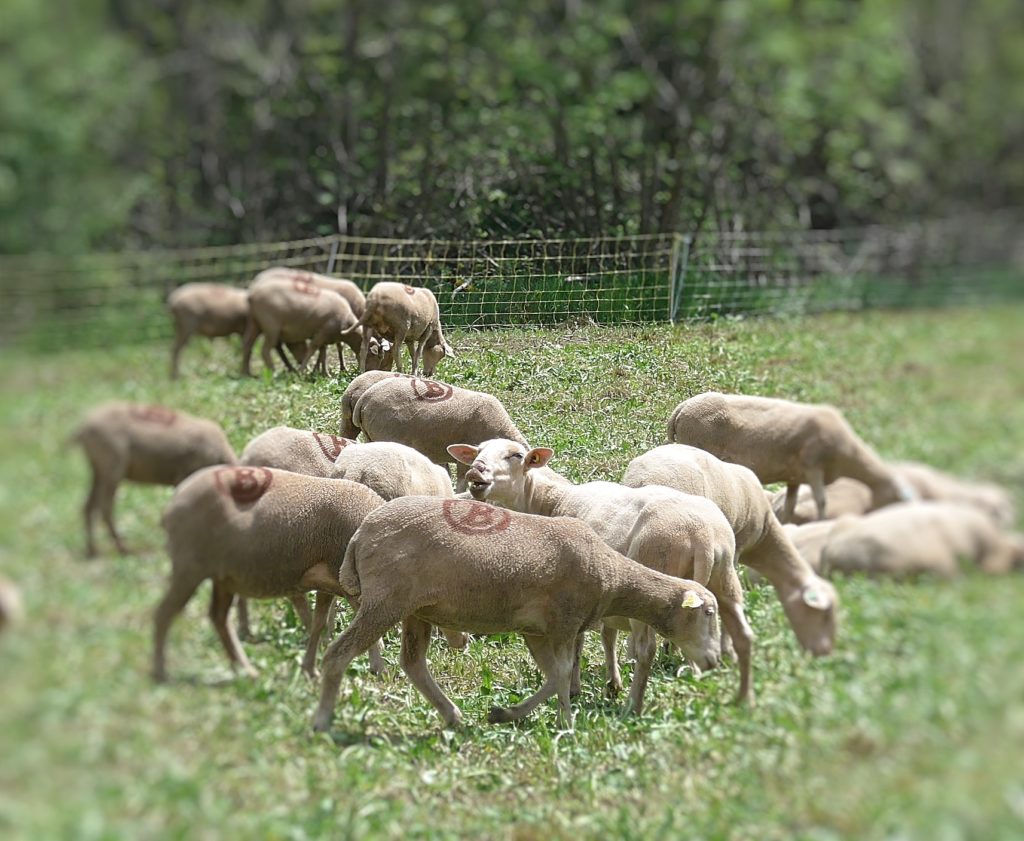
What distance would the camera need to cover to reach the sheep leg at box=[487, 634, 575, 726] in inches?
248

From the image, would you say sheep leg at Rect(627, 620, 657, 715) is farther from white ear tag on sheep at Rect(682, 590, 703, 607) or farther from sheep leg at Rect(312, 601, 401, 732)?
sheep leg at Rect(312, 601, 401, 732)

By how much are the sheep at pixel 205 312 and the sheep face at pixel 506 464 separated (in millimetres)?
1359

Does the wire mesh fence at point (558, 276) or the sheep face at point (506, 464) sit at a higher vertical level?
the wire mesh fence at point (558, 276)

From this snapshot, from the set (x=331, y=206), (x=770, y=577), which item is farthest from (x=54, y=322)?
(x=331, y=206)

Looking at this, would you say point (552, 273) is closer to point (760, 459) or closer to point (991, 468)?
point (760, 459)

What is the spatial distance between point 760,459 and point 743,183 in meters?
8.28

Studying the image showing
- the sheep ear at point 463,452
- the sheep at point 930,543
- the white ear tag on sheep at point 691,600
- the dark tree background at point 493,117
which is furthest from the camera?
the sheep ear at point 463,452

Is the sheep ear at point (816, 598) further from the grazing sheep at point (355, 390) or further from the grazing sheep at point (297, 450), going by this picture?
the grazing sheep at point (355, 390)

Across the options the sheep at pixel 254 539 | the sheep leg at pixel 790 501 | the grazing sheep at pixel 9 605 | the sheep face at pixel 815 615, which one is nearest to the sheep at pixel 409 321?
the sheep at pixel 254 539

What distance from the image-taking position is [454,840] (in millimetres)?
5328

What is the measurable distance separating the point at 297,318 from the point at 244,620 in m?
2.04

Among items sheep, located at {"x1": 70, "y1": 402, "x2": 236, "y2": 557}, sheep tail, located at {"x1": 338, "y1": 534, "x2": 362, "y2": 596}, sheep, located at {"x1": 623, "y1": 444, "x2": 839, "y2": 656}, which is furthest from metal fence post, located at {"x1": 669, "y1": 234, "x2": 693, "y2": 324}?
sheep, located at {"x1": 70, "y1": 402, "x2": 236, "y2": 557}

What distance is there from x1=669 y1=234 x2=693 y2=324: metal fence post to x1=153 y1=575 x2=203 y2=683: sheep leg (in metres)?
3.30

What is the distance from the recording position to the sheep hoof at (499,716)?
6.45 meters
